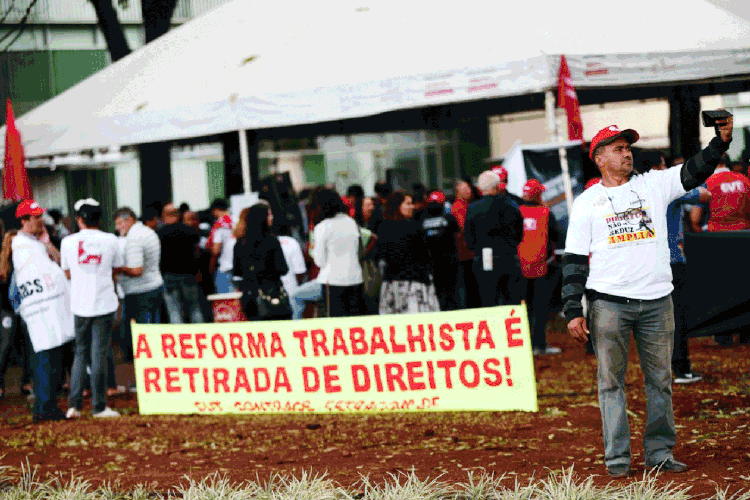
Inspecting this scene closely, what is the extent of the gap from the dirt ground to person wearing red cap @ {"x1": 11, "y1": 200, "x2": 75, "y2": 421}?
36cm

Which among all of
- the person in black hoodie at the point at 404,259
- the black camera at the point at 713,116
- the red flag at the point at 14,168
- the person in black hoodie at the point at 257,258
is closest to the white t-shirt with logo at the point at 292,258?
the person in black hoodie at the point at 404,259

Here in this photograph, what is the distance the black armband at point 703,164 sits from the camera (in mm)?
6055

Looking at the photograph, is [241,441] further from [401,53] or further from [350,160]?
[350,160]

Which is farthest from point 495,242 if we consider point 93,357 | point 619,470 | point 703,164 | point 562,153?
point 703,164

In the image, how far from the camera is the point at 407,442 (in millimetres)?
8430

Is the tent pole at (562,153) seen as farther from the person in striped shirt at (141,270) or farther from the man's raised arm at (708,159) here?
the man's raised arm at (708,159)

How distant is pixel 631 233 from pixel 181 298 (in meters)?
8.20

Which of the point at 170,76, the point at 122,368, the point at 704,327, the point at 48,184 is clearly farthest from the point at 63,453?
the point at 48,184

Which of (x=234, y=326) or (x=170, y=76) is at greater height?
(x=170, y=76)

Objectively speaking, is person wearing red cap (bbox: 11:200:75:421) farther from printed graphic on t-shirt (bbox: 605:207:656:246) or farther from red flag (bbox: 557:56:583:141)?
printed graphic on t-shirt (bbox: 605:207:656:246)

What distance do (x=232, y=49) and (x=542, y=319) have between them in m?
6.06

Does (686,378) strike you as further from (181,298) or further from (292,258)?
(181,298)

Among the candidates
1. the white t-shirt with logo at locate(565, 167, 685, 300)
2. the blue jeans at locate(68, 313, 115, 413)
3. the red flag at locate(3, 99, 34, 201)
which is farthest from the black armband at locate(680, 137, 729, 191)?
the red flag at locate(3, 99, 34, 201)

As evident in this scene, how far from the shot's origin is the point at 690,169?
6.29 m
